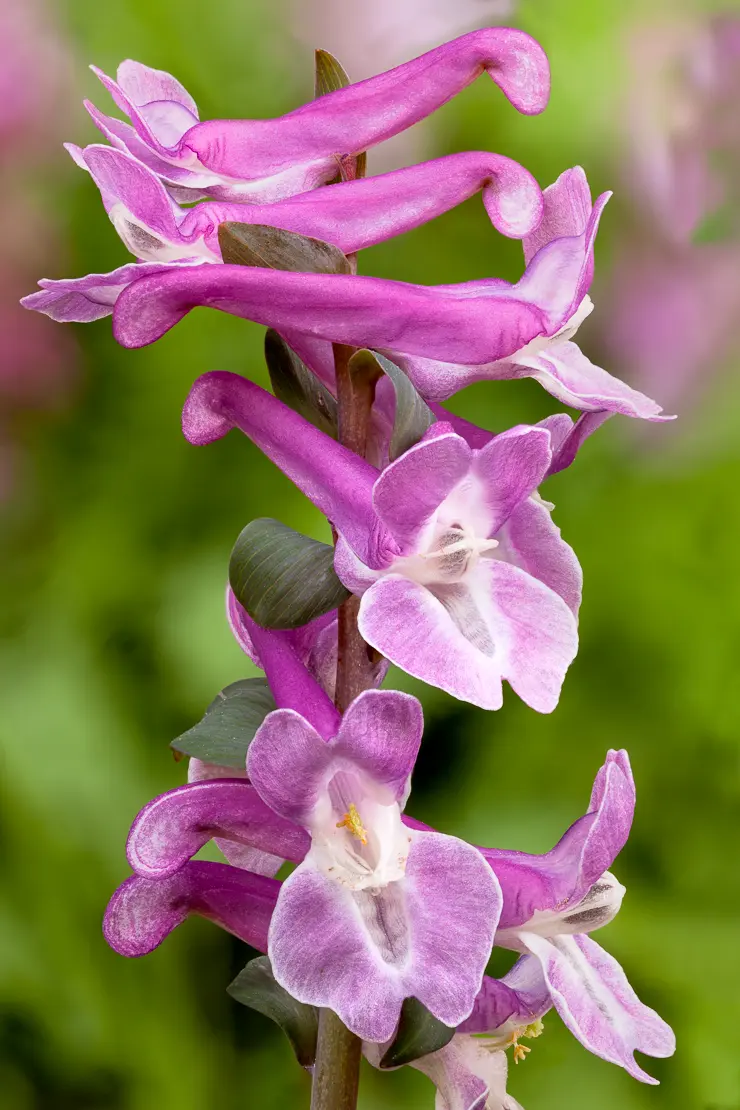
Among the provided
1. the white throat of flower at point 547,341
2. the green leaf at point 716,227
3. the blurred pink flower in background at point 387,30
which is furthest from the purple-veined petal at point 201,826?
the blurred pink flower in background at point 387,30

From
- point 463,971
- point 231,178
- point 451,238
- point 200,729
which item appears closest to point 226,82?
point 451,238

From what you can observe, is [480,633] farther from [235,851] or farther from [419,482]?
[235,851]

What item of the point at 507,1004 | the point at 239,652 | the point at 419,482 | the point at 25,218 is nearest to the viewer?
the point at 419,482

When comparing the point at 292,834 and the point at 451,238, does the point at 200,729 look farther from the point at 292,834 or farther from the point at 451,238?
the point at 451,238

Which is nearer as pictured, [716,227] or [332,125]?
[332,125]

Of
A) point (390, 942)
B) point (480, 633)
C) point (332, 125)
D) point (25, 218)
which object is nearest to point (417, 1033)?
point (390, 942)

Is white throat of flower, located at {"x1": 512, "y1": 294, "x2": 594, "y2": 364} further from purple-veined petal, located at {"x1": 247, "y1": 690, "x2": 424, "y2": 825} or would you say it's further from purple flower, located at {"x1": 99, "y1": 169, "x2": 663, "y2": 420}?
purple-veined petal, located at {"x1": 247, "y1": 690, "x2": 424, "y2": 825}

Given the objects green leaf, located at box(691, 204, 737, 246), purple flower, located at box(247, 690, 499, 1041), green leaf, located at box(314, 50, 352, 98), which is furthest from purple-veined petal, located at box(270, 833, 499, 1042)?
green leaf, located at box(691, 204, 737, 246)
